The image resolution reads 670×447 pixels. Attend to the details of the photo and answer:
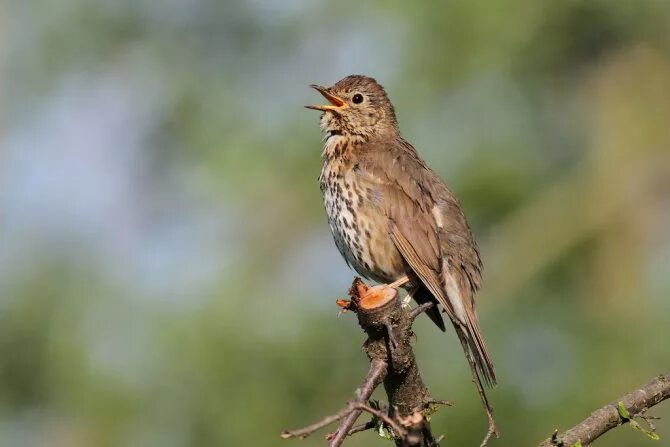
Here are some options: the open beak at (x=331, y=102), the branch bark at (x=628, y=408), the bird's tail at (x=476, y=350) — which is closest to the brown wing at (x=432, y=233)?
the bird's tail at (x=476, y=350)

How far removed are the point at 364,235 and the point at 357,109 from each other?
1.16 m

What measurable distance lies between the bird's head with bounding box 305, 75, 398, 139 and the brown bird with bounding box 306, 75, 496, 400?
27cm

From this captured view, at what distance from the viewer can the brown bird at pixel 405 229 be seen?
6.90 meters

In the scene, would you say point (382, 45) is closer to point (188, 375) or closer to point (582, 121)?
point (582, 121)

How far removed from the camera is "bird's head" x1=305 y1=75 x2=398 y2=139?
7773 millimetres

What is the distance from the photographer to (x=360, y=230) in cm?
702

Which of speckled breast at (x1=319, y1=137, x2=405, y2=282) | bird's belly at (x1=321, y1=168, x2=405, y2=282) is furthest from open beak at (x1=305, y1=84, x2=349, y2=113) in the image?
bird's belly at (x1=321, y1=168, x2=405, y2=282)

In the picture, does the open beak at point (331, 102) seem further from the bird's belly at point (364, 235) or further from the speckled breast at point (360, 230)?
the bird's belly at point (364, 235)

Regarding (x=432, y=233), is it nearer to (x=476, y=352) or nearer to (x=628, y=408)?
(x=476, y=352)

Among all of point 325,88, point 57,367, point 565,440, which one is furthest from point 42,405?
point 565,440

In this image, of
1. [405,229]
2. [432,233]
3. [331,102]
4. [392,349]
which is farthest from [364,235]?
[392,349]

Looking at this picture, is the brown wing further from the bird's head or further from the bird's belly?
the bird's head

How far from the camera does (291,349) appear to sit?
11.0m

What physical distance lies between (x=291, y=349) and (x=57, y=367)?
2703mm
